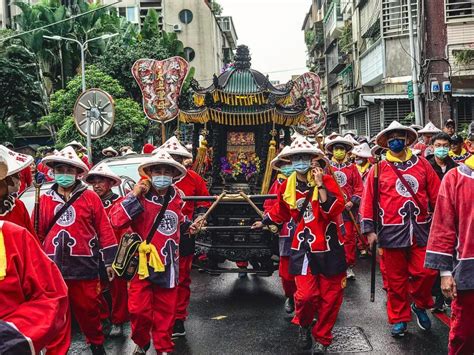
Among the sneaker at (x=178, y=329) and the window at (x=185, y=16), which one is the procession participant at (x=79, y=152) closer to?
the sneaker at (x=178, y=329)

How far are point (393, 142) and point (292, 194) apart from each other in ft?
4.42

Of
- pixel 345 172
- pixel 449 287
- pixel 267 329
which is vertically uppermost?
pixel 345 172

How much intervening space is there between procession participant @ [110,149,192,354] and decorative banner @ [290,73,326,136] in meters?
7.00

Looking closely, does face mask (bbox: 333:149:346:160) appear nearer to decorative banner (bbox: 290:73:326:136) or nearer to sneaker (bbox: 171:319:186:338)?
decorative banner (bbox: 290:73:326:136)

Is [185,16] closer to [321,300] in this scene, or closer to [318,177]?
[318,177]

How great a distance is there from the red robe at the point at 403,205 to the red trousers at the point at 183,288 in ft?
6.68

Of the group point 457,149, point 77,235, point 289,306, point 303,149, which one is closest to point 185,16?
point 457,149

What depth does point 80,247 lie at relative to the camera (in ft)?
19.0

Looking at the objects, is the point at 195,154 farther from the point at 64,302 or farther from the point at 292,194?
the point at 64,302

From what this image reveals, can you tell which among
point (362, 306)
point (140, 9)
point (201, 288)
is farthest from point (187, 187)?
point (140, 9)

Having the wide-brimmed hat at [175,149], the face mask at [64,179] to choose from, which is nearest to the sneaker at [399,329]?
the wide-brimmed hat at [175,149]

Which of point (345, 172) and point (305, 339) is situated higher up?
point (345, 172)

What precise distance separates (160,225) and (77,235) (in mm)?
757

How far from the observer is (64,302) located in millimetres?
2758
